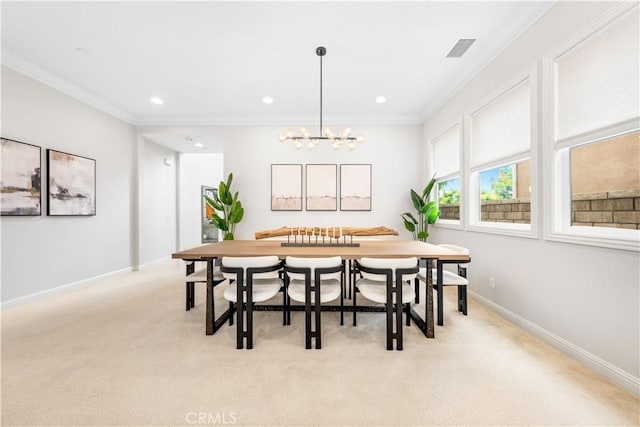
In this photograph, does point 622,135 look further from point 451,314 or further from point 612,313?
point 451,314

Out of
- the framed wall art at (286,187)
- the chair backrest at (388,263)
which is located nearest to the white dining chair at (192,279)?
the chair backrest at (388,263)

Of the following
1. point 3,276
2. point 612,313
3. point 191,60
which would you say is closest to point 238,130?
point 191,60

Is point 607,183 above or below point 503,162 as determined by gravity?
below

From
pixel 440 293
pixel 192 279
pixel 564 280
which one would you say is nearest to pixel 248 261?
pixel 192 279

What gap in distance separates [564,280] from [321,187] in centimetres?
375

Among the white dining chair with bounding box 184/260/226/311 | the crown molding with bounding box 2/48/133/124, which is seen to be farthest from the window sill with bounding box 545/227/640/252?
the crown molding with bounding box 2/48/133/124

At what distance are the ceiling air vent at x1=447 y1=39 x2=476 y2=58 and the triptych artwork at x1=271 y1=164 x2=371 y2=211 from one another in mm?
2326

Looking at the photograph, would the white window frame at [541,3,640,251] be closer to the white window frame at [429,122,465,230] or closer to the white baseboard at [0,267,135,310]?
the white window frame at [429,122,465,230]

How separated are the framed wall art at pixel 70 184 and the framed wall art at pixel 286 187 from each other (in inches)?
116

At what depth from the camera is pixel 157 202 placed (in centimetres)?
570

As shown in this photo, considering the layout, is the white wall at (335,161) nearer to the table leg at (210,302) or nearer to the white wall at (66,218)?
the white wall at (66,218)

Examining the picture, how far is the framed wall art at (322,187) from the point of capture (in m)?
5.00

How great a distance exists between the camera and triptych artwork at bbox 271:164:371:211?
4992mm

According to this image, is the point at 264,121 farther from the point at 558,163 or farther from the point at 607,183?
the point at 607,183
